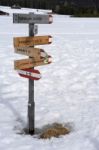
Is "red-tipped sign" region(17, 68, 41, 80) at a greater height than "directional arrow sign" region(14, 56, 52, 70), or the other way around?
"directional arrow sign" region(14, 56, 52, 70)

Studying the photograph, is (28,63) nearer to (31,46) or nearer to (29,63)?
(29,63)

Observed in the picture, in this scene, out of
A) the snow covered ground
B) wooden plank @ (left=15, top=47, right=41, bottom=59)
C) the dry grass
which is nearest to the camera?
the snow covered ground

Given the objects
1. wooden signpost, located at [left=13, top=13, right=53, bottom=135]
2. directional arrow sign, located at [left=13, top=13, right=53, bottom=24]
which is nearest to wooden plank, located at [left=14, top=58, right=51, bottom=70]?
wooden signpost, located at [left=13, top=13, right=53, bottom=135]

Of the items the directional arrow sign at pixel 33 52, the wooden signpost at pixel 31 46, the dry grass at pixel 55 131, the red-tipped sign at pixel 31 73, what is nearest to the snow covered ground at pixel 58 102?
the dry grass at pixel 55 131


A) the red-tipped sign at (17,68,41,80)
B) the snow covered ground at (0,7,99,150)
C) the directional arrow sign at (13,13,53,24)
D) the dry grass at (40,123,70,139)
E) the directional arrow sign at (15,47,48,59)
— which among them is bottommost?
the snow covered ground at (0,7,99,150)

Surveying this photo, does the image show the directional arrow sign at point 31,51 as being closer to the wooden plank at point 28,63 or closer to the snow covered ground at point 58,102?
the wooden plank at point 28,63

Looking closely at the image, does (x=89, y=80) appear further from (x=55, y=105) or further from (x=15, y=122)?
(x=15, y=122)

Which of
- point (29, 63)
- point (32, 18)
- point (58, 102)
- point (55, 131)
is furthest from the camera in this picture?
point (58, 102)

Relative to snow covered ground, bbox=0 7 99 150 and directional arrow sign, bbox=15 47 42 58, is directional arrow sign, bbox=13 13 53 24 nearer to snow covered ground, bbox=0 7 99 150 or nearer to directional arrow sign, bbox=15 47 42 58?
directional arrow sign, bbox=15 47 42 58

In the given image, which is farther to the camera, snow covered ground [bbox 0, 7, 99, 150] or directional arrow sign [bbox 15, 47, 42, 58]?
directional arrow sign [bbox 15, 47, 42, 58]

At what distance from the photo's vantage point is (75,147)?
696 cm

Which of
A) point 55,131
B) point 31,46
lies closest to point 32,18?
point 31,46

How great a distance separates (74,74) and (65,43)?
642 cm

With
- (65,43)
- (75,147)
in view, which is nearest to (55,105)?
(75,147)
